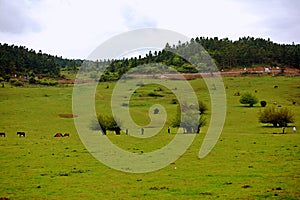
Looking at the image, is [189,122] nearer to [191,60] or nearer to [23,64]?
[191,60]

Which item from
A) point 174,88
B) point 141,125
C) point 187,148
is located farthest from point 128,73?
point 187,148

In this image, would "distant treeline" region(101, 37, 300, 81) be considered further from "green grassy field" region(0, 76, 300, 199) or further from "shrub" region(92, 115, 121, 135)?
"green grassy field" region(0, 76, 300, 199)

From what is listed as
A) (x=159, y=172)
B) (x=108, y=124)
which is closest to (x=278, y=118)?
(x=108, y=124)

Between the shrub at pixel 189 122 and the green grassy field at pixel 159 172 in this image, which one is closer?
the green grassy field at pixel 159 172

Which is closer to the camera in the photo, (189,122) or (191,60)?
(189,122)

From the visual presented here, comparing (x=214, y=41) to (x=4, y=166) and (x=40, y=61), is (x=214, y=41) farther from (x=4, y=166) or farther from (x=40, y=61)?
(x=4, y=166)

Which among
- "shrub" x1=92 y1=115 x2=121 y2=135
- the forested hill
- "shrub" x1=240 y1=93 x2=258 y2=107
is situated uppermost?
the forested hill

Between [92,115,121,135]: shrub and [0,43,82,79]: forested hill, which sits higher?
[0,43,82,79]: forested hill

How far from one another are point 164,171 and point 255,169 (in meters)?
4.92

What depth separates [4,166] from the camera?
2408 cm

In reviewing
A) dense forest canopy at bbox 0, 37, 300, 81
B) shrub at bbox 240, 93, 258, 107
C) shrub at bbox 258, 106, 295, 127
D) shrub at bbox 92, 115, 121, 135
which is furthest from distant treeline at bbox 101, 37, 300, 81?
shrub at bbox 92, 115, 121, 135

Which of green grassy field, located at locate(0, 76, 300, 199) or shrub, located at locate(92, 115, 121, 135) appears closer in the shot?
green grassy field, located at locate(0, 76, 300, 199)

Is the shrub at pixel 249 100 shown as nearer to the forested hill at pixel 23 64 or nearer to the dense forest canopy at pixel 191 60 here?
the dense forest canopy at pixel 191 60

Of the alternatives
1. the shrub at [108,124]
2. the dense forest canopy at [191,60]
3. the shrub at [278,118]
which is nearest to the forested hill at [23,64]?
the dense forest canopy at [191,60]
